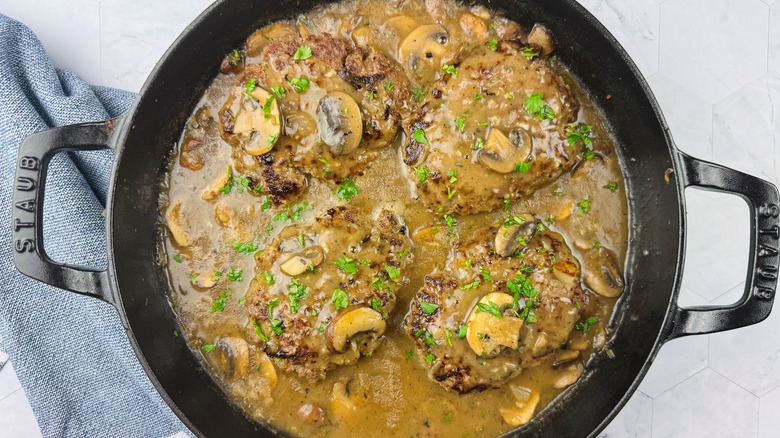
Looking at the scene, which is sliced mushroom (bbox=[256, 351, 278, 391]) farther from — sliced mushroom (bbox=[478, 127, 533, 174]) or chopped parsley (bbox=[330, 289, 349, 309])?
sliced mushroom (bbox=[478, 127, 533, 174])

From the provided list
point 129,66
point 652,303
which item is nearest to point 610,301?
point 652,303

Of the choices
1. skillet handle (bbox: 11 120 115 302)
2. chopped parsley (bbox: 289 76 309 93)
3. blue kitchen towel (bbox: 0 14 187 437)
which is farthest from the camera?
blue kitchen towel (bbox: 0 14 187 437)

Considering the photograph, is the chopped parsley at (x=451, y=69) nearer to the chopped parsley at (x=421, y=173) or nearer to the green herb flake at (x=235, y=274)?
the chopped parsley at (x=421, y=173)

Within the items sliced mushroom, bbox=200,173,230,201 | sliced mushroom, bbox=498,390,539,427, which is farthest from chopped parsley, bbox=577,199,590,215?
sliced mushroom, bbox=200,173,230,201

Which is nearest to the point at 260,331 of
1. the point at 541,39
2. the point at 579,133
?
the point at 579,133

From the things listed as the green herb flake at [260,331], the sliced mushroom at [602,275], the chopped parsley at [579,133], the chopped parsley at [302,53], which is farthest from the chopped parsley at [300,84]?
the sliced mushroom at [602,275]

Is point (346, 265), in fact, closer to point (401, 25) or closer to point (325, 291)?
point (325, 291)

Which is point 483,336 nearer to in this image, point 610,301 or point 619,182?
point 610,301
